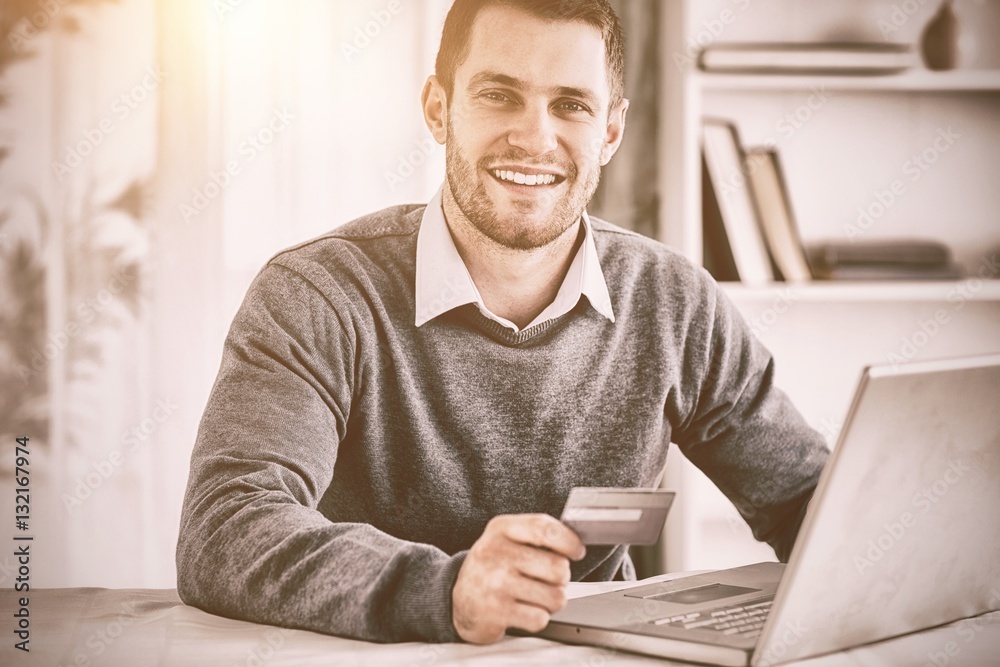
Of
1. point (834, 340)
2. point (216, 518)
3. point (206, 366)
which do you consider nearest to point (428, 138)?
point (206, 366)

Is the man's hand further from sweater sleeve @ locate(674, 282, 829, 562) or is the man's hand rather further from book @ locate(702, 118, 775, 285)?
book @ locate(702, 118, 775, 285)

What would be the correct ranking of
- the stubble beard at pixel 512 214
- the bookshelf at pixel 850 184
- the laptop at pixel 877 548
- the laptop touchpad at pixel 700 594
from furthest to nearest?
the bookshelf at pixel 850 184, the stubble beard at pixel 512 214, the laptop touchpad at pixel 700 594, the laptop at pixel 877 548

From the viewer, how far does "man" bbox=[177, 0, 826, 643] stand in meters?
1.23

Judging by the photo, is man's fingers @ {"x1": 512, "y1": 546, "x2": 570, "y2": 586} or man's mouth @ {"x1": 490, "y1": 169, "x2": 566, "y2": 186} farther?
man's mouth @ {"x1": 490, "y1": 169, "x2": 566, "y2": 186}

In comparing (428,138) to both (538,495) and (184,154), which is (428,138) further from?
(538,495)

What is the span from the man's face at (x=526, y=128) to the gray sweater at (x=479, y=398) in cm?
10

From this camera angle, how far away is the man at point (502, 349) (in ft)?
4.02
